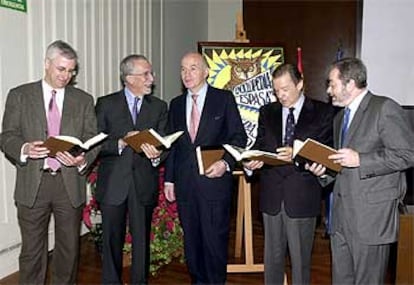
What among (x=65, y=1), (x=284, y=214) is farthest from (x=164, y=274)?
(x=65, y=1)

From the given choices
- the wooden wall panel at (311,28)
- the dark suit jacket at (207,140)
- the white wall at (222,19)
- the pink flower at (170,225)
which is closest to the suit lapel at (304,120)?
the dark suit jacket at (207,140)

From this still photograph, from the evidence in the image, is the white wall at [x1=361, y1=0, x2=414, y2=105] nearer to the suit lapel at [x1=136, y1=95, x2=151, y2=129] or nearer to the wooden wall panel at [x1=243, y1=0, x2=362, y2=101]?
the wooden wall panel at [x1=243, y1=0, x2=362, y2=101]

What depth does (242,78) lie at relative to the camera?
3740mm

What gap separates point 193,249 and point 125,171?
631mm

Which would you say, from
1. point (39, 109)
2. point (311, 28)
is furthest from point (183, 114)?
point (311, 28)

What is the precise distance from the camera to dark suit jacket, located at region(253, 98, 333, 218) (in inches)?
105

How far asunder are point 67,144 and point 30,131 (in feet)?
1.10

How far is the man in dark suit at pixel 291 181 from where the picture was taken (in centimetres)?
268

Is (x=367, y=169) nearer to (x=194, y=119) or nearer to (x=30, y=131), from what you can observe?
(x=194, y=119)

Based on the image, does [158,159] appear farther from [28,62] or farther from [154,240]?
[28,62]

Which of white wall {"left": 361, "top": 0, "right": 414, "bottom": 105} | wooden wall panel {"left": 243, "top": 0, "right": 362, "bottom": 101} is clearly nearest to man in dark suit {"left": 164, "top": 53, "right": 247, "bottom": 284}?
white wall {"left": 361, "top": 0, "right": 414, "bottom": 105}

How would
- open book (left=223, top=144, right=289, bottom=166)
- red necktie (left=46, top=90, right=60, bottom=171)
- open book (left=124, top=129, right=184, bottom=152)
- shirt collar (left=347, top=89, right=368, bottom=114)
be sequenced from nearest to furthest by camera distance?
1. shirt collar (left=347, top=89, right=368, bottom=114)
2. open book (left=223, top=144, right=289, bottom=166)
3. open book (left=124, top=129, right=184, bottom=152)
4. red necktie (left=46, top=90, right=60, bottom=171)

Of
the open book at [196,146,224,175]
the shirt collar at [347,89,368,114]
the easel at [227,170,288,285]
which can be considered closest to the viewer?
the shirt collar at [347,89,368,114]

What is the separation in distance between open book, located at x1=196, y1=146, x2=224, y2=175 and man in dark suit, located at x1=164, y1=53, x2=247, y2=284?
0.11 ft
